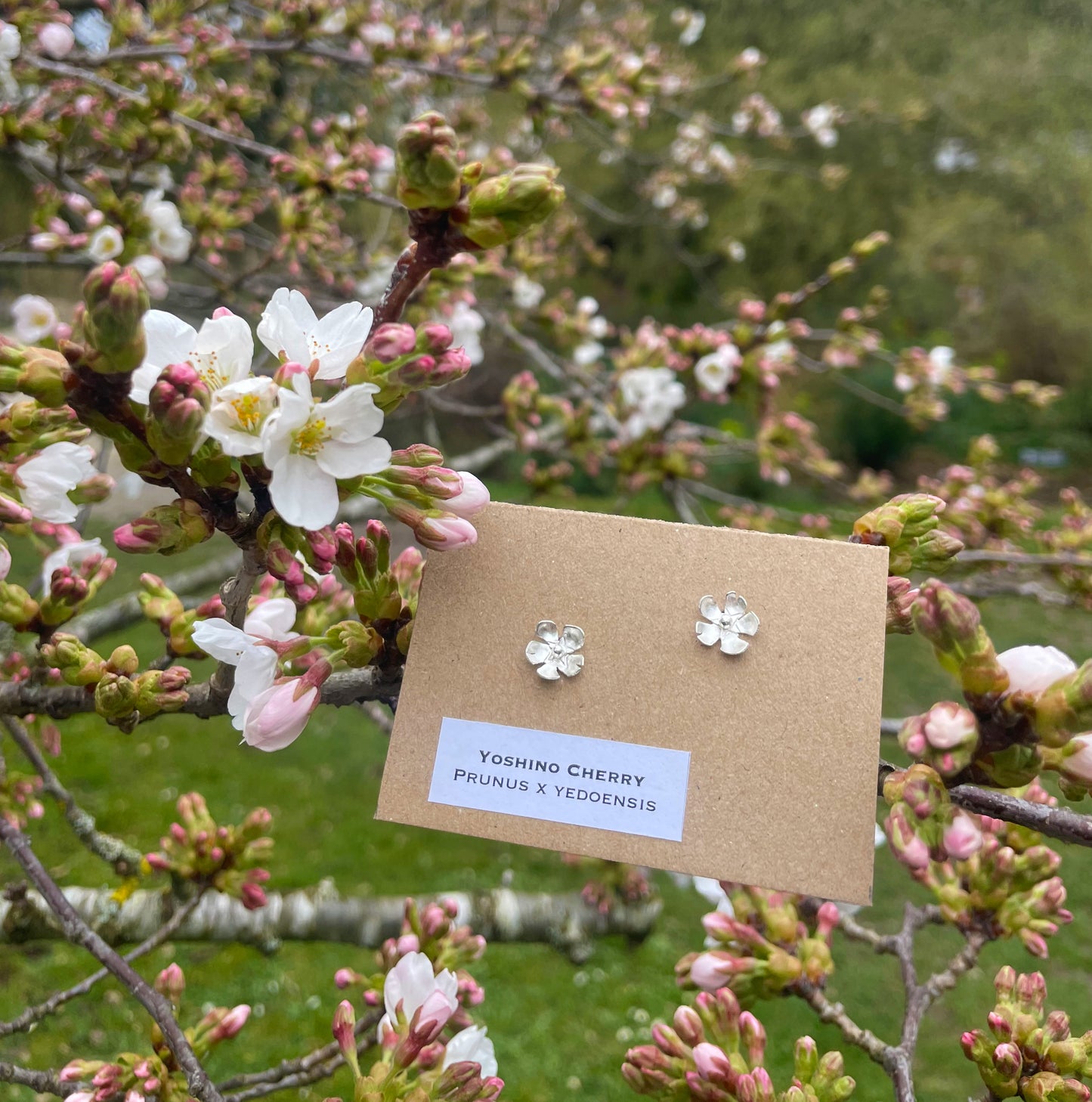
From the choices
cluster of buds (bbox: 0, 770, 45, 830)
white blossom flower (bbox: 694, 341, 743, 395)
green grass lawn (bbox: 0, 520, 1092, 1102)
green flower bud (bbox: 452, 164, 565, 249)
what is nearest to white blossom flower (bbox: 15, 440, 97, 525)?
green flower bud (bbox: 452, 164, 565, 249)

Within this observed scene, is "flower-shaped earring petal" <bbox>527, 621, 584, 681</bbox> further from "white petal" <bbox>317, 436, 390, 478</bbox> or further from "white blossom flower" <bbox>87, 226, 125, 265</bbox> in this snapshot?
"white blossom flower" <bbox>87, 226, 125, 265</bbox>

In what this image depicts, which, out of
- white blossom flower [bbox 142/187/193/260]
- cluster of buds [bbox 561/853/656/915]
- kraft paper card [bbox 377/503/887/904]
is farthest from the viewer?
cluster of buds [bbox 561/853/656/915]

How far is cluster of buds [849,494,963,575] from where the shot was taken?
26.0 inches

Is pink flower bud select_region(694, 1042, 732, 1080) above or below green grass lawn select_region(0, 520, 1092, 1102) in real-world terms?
above

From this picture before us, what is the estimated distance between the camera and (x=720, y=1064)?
75 cm

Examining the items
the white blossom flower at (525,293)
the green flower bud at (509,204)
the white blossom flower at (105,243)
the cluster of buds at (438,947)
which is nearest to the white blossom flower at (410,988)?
the cluster of buds at (438,947)

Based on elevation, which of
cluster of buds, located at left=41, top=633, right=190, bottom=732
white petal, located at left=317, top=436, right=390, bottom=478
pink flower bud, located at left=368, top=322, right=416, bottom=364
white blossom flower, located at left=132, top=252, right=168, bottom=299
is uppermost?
pink flower bud, located at left=368, top=322, right=416, bottom=364

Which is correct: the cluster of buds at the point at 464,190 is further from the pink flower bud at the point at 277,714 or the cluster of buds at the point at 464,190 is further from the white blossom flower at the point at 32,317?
the white blossom flower at the point at 32,317

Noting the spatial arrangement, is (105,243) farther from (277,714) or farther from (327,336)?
(277,714)

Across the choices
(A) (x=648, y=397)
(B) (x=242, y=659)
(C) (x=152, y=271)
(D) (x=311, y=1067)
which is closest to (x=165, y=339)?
(B) (x=242, y=659)

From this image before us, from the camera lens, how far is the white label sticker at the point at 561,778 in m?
0.56

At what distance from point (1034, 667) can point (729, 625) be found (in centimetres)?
20

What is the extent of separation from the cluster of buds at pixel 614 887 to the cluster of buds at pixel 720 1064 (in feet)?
3.47

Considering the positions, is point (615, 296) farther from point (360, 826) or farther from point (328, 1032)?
point (328, 1032)
